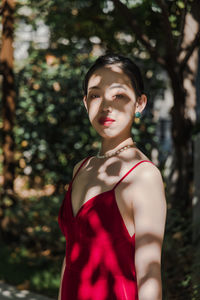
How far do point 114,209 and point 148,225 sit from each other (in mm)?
170

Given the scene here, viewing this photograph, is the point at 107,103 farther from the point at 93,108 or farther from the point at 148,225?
the point at 148,225

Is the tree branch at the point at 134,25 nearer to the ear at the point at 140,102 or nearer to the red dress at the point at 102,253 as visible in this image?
the ear at the point at 140,102

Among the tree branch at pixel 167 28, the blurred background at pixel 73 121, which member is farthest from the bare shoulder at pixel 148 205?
the tree branch at pixel 167 28

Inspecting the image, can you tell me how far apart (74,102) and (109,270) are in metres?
7.03

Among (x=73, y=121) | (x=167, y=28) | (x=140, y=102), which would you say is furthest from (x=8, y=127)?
(x=140, y=102)

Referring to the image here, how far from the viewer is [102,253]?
6.34ft

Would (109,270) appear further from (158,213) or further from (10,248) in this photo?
(10,248)

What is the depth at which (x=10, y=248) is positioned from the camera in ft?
24.3

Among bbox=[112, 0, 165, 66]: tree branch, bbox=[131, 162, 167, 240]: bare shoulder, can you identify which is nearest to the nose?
bbox=[131, 162, 167, 240]: bare shoulder

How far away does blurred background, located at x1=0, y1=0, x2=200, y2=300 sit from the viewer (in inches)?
197

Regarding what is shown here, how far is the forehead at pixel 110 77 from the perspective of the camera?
209cm

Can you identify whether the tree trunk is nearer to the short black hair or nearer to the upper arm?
the short black hair

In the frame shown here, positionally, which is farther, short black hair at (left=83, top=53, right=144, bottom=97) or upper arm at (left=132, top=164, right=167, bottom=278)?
short black hair at (left=83, top=53, right=144, bottom=97)

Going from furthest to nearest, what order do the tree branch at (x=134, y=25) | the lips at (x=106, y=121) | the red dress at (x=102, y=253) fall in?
the tree branch at (x=134, y=25)
the lips at (x=106, y=121)
the red dress at (x=102, y=253)
